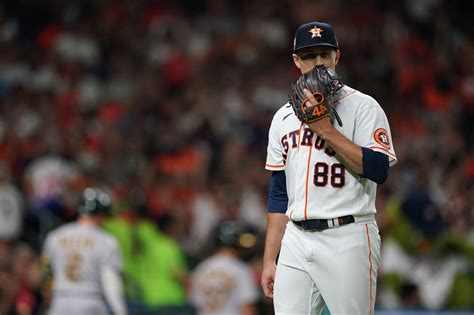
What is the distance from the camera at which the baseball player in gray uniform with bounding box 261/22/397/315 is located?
418 centimetres

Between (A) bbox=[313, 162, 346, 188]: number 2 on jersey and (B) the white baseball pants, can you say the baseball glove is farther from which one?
(B) the white baseball pants

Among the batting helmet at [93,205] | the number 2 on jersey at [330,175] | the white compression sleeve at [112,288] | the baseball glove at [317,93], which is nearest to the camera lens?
the baseball glove at [317,93]

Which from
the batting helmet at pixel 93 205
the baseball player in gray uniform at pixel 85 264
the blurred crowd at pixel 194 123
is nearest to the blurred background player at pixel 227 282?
the blurred crowd at pixel 194 123

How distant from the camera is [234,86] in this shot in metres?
13.2

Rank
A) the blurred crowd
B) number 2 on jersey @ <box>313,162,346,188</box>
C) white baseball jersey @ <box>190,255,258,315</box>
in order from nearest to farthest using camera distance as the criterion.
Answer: number 2 on jersey @ <box>313,162,346,188</box>, white baseball jersey @ <box>190,255,258,315</box>, the blurred crowd

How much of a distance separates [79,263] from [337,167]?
346 cm

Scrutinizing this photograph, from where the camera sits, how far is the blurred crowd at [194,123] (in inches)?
368

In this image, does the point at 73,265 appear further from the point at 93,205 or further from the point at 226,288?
the point at 226,288

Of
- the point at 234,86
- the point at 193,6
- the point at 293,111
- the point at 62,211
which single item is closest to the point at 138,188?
the point at 62,211

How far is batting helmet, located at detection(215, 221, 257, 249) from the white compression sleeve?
48.1 inches

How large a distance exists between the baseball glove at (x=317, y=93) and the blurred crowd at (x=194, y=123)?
4748 mm

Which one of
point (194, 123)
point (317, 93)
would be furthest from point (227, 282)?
point (194, 123)

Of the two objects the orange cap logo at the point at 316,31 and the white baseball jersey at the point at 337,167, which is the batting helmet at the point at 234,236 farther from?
the orange cap logo at the point at 316,31

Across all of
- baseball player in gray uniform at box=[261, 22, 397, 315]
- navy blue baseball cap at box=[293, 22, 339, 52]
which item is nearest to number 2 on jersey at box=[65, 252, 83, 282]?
baseball player in gray uniform at box=[261, 22, 397, 315]
